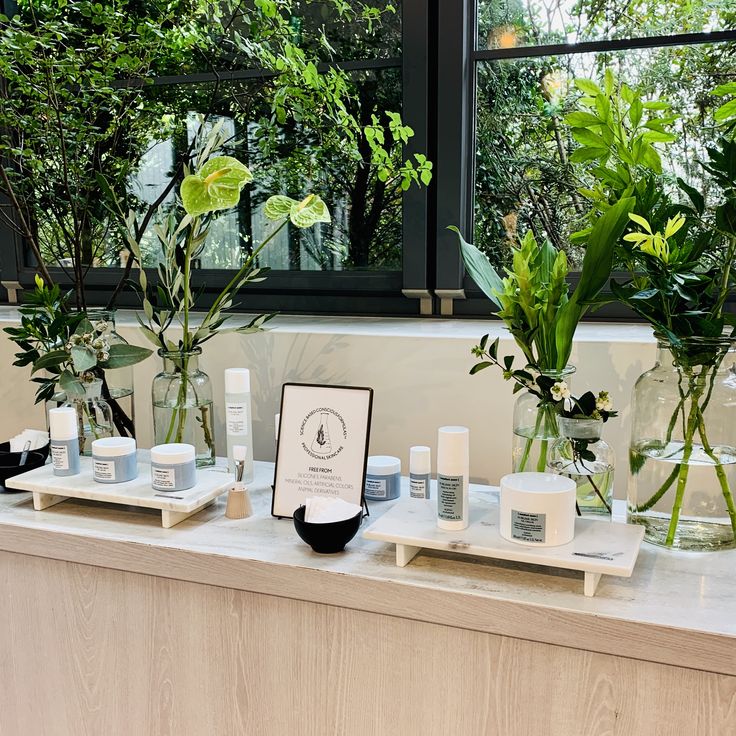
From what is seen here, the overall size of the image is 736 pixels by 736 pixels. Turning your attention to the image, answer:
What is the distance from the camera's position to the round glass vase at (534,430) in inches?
40.9

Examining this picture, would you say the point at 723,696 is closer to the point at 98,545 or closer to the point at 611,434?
the point at 611,434

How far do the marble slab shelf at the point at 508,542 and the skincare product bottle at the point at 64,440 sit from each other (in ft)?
1.69

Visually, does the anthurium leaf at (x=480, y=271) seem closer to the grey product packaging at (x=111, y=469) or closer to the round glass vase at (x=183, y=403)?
the round glass vase at (x=183, y=403)

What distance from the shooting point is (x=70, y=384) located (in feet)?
4.06

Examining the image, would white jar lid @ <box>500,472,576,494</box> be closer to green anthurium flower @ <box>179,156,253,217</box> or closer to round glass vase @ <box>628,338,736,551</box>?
round glass vase @ <box>628,338,736,551</box>

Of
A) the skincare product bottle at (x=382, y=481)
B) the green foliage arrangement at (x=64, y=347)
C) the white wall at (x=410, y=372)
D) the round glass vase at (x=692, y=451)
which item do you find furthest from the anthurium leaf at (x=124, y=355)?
the round glass vase at (x=692, y=451)

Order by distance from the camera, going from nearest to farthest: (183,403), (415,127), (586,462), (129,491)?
(586,462) < (129,491) < (183,403) < (415,127)

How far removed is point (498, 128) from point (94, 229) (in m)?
0.94

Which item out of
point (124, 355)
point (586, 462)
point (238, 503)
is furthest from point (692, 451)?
point (124, 355)

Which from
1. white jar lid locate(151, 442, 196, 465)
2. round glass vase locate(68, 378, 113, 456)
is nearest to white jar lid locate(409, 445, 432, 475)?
white jar lid locate(151, 442, 196, 465)

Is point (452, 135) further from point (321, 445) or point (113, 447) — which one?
point (113, 447)

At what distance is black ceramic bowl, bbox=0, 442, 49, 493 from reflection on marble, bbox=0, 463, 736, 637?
8 cm

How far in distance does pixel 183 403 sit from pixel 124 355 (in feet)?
0.44

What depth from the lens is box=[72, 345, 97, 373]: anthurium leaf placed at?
1211mm
